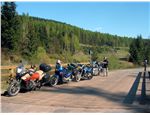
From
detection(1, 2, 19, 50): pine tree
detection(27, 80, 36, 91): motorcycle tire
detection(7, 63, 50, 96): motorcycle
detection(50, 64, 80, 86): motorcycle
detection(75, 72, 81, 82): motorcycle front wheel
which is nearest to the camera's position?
detection(7, 63, 50, 96): motorcycle

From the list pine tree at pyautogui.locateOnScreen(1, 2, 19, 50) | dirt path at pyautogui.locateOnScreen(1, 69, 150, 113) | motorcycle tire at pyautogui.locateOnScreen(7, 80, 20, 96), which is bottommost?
dirt path at pyautogui.locateOnScreen(1, 69, 150, 113)

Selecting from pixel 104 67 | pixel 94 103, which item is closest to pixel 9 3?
pixel 104 67

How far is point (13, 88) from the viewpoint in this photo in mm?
12945

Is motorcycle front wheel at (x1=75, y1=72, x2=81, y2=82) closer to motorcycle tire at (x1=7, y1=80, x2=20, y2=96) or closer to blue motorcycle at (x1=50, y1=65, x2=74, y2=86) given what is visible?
blue motorcycle at (x1=50, y1=65, x2=74, y2=86)

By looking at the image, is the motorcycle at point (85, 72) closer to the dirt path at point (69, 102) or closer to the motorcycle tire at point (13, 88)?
the dirt path at point (69, 102)

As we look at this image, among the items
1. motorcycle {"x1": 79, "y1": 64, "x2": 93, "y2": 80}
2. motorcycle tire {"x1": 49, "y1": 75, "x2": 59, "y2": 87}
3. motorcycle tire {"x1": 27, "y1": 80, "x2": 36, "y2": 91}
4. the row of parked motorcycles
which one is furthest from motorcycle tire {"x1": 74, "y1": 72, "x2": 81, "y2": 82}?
motorcycle tire {"x1": 27, "y1": 80, "x2": 36, "y2": 91}

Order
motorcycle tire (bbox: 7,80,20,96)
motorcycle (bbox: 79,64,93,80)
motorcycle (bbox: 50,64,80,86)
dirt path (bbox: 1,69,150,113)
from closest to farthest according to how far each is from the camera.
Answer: dirt path (bbox: 1,69,150,113) → motorcycle tire (bbox: 7,80,20,96) → motorcycle (bbox: 50,64,80,86) → motorcycle (bbox: 79,64,93,80)

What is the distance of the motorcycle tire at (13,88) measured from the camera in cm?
1277

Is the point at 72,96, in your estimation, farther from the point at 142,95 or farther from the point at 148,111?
the point at 148,111

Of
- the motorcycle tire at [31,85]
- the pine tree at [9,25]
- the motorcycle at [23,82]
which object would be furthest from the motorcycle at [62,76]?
the pine tree at [9,25]

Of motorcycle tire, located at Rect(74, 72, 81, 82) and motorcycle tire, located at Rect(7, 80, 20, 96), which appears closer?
motorcycle tire, located at Rect(7, 80, 20, 96)

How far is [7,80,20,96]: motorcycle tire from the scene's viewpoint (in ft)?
41.9

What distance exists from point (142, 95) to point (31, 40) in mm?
48959

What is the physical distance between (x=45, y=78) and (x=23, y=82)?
183 centimetres
